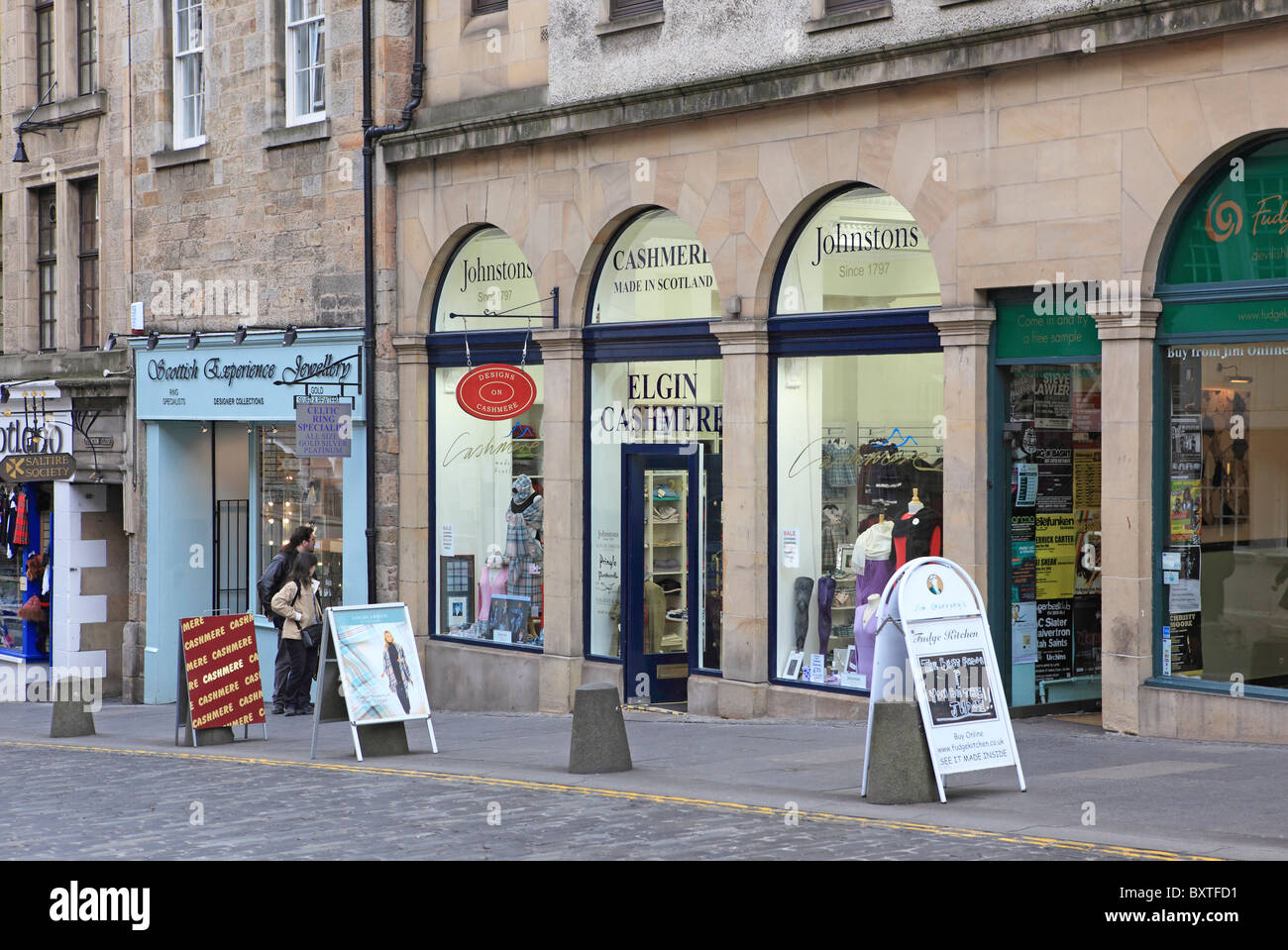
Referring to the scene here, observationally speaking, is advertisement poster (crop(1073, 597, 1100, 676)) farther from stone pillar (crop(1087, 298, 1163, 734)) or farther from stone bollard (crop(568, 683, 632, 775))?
stone bollard (crop(568, 683, 632, 775))

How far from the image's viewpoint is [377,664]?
13.7 meters

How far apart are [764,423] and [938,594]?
535cm

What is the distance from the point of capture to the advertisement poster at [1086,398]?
13.5m

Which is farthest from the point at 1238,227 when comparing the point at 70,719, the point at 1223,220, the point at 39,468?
Result: the point at 39,468

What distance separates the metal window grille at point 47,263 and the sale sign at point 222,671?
12.4 m

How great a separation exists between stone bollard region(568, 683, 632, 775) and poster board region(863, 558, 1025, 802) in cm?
226

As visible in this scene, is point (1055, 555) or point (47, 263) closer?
point (1055, 555)

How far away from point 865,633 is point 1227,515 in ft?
11.3

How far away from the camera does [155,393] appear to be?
77.0ft

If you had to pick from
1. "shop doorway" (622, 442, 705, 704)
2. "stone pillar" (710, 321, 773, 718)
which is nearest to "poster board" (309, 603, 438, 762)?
"stone pillar" (710, 321, 773, 718)

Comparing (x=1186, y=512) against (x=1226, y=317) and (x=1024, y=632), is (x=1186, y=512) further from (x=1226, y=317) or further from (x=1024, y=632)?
(x=1024, y=632)

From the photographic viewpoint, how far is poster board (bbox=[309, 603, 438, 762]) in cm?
1350

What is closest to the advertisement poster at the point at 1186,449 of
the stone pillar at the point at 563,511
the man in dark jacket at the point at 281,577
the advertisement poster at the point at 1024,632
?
the advertisement poster at the point at 1024,632

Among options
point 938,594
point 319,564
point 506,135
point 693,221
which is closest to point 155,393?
point 319,564
